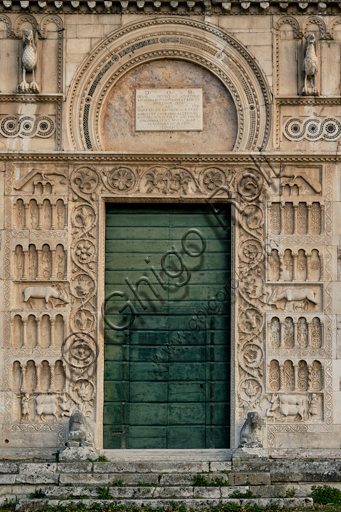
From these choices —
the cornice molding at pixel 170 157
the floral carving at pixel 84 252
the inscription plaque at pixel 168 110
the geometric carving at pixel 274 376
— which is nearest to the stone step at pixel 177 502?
the geometric carving at pixel 274 376

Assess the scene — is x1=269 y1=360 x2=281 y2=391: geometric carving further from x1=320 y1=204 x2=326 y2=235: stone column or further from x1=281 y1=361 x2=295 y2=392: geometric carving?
x1=320 y1=204 x2=326 y2=235: stone column

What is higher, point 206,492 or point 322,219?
point 322,219

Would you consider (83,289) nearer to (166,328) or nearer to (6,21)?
(166,328)

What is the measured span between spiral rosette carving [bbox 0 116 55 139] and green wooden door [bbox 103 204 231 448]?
1596 mm

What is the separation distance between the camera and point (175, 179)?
1216cm

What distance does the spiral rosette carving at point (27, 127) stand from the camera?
12.2m

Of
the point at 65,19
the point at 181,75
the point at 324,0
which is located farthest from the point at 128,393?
the point at 324,0

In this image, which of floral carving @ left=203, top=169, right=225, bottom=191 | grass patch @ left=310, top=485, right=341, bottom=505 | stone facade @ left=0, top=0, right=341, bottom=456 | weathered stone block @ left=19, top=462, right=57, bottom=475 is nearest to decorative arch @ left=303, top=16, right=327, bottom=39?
stone facade @ left=0, top=0, right=341, bottom=456

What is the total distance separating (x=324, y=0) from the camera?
12.2 meters

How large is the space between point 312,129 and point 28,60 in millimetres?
4513

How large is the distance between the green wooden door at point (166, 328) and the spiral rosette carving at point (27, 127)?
1.60 m

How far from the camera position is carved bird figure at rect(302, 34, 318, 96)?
39.6 feet

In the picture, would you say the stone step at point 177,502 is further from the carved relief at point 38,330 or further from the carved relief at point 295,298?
the carved relief at point 295,298

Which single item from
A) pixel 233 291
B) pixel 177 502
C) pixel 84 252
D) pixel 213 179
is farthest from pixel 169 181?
pixel 177 502
